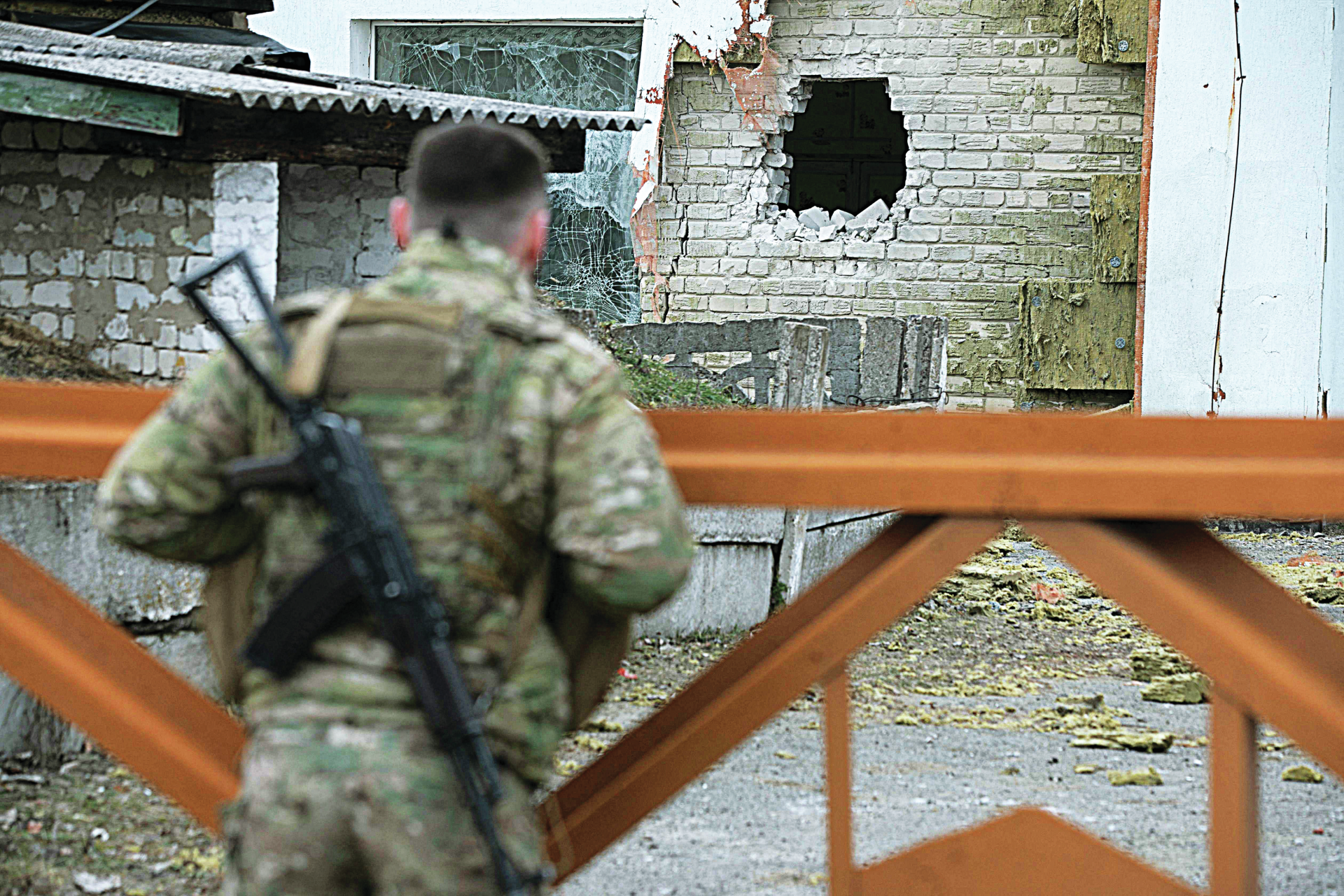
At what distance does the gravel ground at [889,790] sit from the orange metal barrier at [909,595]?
148cm

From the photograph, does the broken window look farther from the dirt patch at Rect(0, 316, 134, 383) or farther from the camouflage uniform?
the camouflage uniform

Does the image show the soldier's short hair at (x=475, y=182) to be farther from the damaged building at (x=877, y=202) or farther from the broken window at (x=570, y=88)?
the broken window at (x=570, y=88)

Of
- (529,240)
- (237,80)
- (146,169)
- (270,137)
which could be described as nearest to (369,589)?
(529,240)

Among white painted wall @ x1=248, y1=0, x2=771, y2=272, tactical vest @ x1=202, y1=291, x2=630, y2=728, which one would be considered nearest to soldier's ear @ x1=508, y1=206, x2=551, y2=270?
tactical vest @ x1=202, y1=291, x2=630, y2=728

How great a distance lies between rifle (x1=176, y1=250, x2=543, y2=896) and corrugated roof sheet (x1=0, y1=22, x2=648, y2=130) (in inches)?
170

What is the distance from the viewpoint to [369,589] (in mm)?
1659

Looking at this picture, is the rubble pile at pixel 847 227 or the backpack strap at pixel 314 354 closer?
the backpack strap at pixel 314 354

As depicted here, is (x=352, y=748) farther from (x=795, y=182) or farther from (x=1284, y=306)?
(x=795, y=182)

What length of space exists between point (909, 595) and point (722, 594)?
417 centimetres

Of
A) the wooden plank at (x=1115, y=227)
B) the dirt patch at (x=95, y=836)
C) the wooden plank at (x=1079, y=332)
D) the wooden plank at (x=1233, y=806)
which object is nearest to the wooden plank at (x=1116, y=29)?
the wooden plank at (x=1115, y=227)

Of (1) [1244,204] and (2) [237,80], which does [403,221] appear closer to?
(2) [237,80]

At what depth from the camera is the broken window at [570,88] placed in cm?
1022

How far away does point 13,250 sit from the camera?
6.43 m

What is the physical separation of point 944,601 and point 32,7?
5.66 m
